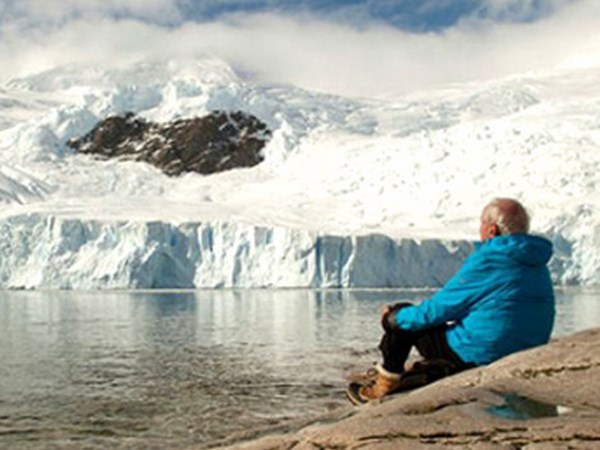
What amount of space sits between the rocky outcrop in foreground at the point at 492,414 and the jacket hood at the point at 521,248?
0.40 metres

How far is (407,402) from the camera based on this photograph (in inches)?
130

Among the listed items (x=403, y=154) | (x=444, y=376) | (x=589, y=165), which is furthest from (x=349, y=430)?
(x=403, y=154)

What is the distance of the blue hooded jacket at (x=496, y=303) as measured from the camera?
3846 millimetres

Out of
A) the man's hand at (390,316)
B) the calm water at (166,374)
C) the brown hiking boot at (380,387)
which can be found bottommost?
the calm water at (166,374)

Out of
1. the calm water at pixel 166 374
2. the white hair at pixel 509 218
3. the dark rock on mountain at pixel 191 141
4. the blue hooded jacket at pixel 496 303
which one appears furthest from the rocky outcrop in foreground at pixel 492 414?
the dark rock on mountain at pixel 191 141

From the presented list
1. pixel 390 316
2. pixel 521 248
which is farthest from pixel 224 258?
pixel 521 248

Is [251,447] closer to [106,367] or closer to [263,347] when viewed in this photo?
[106,367]

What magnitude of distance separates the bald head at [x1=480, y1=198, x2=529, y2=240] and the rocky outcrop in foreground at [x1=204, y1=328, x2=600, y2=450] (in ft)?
1.82

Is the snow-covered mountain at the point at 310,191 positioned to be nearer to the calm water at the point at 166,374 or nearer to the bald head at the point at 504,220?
the calm water at the point at 166,374

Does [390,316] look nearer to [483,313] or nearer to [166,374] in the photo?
[483,313]

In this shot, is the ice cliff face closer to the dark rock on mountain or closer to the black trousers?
the dark rock on mountain

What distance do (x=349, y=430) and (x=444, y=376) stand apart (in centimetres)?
134

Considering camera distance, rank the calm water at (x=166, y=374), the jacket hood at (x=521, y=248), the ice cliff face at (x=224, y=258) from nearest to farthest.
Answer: the jacket hood at (x=521, y=248)
the calm water at (x=166, y=374)
the ice cliff face at (x=224, y=258)

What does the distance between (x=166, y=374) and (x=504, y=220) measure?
6.13 meters
